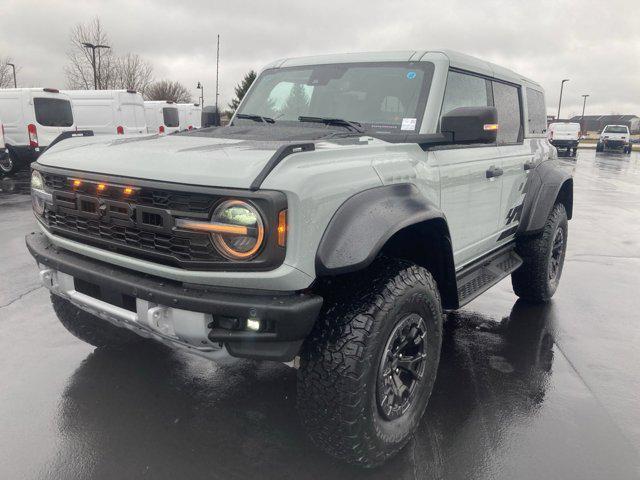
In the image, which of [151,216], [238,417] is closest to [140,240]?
[151,216]

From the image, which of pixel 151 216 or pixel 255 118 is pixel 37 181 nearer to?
pixel 151 216

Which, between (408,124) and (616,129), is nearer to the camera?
(408,124)

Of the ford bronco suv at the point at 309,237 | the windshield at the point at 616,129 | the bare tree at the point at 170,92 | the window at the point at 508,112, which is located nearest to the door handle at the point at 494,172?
the ford bronco suv at the point at 309,237

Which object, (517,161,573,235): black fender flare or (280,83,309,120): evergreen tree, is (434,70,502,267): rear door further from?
(280,83,309,120): evergreen tree

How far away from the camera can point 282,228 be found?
6.51 feet

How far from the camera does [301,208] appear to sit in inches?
78.4

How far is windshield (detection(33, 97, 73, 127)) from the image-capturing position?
1414 cm

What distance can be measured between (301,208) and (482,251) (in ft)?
7.14

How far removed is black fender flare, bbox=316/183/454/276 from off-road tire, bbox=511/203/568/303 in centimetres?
237

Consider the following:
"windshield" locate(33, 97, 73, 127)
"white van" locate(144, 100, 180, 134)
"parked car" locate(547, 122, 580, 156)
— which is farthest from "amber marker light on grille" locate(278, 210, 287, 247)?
"parked car" locate(547, 122, 580, 156)

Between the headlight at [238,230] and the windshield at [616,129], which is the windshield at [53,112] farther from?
the windshield at [616,129]

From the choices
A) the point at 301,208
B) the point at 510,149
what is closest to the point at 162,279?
the point at 301,208

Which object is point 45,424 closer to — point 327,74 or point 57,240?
point 57,240

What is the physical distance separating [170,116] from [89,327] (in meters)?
18.7
